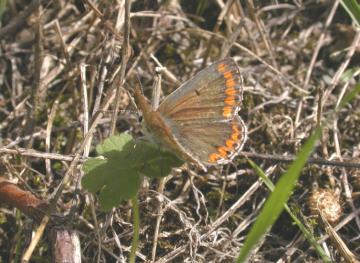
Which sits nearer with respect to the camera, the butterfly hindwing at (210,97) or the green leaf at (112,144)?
the green leaf at (112,144)

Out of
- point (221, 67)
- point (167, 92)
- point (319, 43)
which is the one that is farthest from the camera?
point (319, 43)

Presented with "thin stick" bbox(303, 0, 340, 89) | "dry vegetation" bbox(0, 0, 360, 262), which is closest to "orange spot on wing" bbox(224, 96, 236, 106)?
"dry vegetation" bbox(0, 0, 360, 262)

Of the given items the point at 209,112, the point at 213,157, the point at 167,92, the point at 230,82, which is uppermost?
the point at 230,82

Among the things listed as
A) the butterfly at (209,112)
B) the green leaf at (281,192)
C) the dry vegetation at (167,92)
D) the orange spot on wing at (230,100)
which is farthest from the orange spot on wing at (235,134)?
the green leaf at (281,192)

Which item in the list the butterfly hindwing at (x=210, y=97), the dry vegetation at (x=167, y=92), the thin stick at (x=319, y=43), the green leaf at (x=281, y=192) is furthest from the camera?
the thin stick at (x=319, y=43)

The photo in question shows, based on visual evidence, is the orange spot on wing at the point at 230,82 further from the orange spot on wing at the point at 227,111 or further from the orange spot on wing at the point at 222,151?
the orange spot on wing at the point at 222,151

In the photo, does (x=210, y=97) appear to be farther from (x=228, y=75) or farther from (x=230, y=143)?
(x=230, y=143)

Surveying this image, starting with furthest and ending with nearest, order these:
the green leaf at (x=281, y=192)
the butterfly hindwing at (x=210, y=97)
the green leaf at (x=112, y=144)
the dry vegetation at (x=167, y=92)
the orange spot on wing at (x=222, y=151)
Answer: the dry vegetation at (x=167, y=92) < the butterfly hindwing at (x=210, y=97) < the orange spot on wing at (x=222, y=151) < the green leaf at (x=112, y=144) < the green leaf at (x=281, y=192)

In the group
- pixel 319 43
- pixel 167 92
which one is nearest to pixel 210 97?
pixel 167 92

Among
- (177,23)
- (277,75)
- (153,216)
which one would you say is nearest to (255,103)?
(277,75)
